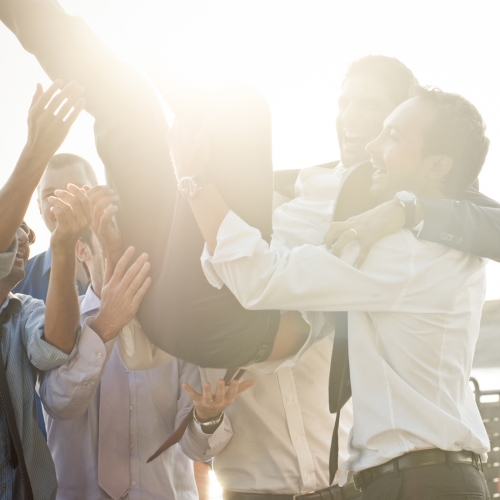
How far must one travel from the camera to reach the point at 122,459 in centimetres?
215

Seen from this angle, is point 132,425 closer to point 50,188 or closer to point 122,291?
point 122,291

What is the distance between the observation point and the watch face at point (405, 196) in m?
1.61

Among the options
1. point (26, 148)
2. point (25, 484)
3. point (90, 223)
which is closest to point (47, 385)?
point (25, 484)

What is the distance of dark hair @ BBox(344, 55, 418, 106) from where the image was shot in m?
2.16

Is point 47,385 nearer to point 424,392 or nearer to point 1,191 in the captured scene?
point 1,191

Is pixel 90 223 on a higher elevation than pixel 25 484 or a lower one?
higher

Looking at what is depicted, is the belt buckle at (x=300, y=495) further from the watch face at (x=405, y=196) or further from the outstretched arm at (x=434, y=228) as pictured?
the watch face at (x=405, y=196)

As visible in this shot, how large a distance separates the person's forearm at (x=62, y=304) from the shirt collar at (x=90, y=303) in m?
0.27

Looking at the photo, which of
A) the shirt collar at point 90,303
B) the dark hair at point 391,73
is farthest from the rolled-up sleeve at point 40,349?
the dark hair at point 391,73

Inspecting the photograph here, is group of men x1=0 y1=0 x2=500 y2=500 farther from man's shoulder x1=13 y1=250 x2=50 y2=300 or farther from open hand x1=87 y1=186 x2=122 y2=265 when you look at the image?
man's shoulder x1=13 y1=250 x2=50 y2=300

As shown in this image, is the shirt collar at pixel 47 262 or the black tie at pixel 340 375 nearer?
the black tie at pixel 340 375

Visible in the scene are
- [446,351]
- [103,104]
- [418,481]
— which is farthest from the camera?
[103,104]

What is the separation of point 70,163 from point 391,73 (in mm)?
1432

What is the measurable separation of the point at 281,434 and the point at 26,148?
1.16 m
